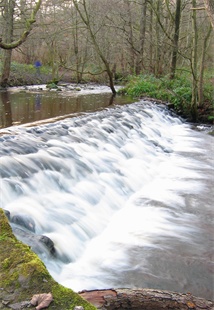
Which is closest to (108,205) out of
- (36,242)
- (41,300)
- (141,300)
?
(36,242)

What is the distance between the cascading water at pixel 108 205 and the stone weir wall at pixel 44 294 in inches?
46.0

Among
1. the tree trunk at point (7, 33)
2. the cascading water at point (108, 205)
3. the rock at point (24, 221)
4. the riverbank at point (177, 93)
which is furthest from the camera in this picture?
the tree trunk at point (7, 33)

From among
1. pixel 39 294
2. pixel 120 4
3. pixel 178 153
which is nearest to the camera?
pixel 39 294

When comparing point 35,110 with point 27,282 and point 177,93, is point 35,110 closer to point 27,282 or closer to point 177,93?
point 177,93

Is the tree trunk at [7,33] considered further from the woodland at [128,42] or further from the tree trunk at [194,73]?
the tree trunk at [194,73]

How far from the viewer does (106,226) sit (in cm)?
505

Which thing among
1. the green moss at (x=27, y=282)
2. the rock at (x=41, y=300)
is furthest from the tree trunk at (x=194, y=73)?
the rock at (x=41, y=300)

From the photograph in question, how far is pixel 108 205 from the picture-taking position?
223 inches

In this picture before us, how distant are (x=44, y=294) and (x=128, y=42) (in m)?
21.4

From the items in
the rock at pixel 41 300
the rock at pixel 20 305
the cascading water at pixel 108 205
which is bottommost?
the cascading water at pixel 108 205

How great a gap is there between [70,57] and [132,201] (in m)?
25.3

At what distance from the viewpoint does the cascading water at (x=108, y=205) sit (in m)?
3.94

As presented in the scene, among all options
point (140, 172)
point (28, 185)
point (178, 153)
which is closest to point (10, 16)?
point (178, 153)

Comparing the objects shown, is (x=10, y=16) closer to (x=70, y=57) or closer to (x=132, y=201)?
(x=70, y=57)
